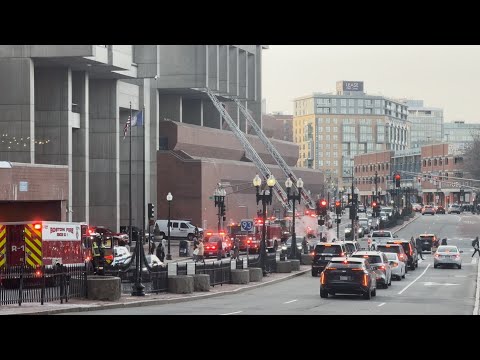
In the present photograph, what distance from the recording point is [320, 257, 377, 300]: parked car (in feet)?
125

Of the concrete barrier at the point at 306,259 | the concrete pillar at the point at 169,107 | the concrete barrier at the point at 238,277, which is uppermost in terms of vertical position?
the concrete pillar at the point at 169,107

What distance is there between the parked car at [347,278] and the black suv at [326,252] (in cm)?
1311

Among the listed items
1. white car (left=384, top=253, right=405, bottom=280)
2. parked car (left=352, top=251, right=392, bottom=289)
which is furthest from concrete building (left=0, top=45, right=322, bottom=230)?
white car (left=384, top=253, right=405, bottom=280)

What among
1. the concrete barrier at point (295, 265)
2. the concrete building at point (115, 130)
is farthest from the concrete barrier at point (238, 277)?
the concrete barrier at point (295, 265)

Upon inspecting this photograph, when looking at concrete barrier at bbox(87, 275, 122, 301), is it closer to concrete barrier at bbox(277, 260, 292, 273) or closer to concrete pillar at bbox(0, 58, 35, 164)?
concrete barrier at bbox(277, 260, 292, 273)

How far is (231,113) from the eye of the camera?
436 feet

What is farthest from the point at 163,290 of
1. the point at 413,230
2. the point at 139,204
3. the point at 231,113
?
the point at 231,113

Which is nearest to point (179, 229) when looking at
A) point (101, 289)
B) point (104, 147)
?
point (104, 147)

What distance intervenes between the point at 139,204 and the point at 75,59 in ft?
81.6

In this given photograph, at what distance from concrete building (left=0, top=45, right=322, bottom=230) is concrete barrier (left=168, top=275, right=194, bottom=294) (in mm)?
11729

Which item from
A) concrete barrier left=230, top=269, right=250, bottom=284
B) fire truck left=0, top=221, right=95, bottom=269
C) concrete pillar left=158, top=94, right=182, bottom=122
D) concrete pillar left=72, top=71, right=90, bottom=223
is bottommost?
concrete barrier left=230, top=269, right=250, bottom=284

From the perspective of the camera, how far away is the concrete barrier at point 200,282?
40.9 metres

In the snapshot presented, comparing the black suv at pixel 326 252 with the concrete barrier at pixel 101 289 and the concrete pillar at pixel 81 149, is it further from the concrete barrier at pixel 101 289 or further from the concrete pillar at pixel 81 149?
the concrete pillar at pixel 81 149
